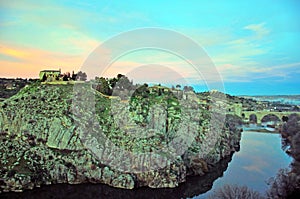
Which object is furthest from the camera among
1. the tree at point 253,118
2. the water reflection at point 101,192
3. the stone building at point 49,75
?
the tree at point 253,118

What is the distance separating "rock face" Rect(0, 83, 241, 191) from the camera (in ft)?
79.5

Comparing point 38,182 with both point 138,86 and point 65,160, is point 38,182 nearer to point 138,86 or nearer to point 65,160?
point 65,160

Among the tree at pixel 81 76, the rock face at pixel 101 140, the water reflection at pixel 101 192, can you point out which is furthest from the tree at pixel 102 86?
the water reflection at pixel 101 192

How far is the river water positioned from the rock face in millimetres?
2358

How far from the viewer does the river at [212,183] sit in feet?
73.0

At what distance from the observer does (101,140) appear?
2756cm

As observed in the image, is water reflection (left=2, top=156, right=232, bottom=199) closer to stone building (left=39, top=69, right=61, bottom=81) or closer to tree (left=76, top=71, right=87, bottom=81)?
stone building (left=39, top=69, right=61, bottom=81)

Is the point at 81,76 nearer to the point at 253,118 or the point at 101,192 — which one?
the point at 101,192

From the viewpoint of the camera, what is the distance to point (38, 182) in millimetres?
23281

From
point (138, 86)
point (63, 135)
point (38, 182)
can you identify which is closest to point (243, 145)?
point (138, 86)

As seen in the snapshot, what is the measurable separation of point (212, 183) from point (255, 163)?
8.74m

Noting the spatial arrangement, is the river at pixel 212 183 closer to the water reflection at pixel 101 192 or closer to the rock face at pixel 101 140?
the water reflection at pixel 101 192

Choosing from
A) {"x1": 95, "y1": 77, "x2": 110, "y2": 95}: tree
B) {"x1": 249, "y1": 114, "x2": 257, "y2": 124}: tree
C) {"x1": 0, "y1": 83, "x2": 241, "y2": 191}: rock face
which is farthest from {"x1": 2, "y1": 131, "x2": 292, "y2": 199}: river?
{"x1": 249, "y1": 114, "x2": 257, "y2": 124}: tree

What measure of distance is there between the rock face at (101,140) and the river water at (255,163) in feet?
7.74
